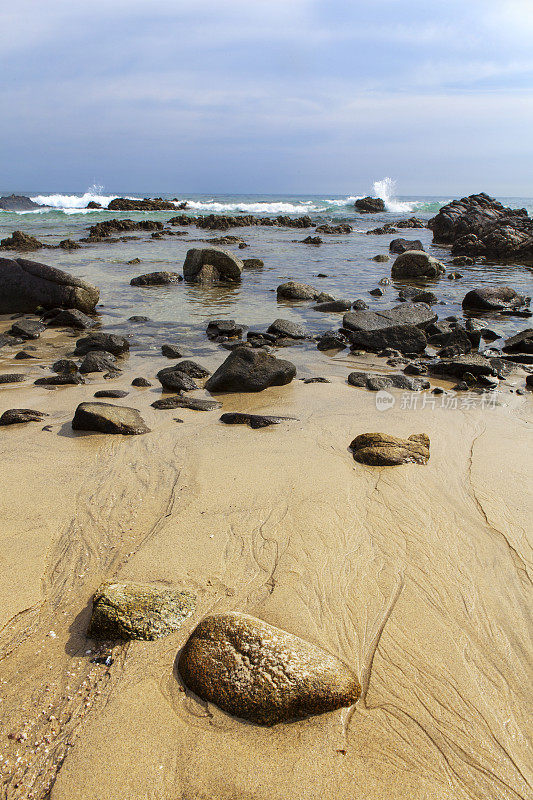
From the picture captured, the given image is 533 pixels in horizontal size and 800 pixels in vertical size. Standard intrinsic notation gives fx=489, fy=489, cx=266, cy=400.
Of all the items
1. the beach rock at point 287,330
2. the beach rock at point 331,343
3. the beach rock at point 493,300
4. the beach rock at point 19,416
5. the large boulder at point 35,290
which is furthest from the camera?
the beach rock at point 493,300

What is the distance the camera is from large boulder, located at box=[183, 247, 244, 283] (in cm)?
1401

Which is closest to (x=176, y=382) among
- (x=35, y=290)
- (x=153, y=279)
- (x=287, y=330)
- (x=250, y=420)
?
(x=250, y=420)

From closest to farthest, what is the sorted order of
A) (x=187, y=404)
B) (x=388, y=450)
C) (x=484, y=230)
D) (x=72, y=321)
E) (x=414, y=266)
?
(x=388, y=450), (x=187, y=404), (x=72, y=321), (x=414, y=266), (x=484, y=230)

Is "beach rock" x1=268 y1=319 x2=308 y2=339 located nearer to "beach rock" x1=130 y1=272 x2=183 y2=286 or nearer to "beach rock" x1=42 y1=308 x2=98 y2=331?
"beach rock" x1=42 y1=308 x2=98 y2=331

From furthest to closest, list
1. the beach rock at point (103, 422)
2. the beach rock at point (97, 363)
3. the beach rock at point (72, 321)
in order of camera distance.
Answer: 1. the beach rock at point (72, 321)
2. the beach rock at point (97, 363)
3. the beach rock at point (103, 422)

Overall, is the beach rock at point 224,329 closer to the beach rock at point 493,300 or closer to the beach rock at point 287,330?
the beach rock at point 287,330

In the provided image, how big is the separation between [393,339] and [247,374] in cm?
317

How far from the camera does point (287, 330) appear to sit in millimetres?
8391

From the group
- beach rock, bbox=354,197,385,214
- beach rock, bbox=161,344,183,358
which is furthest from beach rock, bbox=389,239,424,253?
beach rock, bbox=354,197,385,214

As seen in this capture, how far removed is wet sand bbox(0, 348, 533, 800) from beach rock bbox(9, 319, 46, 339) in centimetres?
396

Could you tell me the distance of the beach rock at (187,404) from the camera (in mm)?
4977

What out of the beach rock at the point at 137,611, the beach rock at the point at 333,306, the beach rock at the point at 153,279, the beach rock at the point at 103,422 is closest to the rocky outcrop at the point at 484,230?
the beach rock at the point at 333,306

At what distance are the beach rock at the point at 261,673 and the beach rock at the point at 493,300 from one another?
10507 millimetres

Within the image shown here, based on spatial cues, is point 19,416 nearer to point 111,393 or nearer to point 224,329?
point 111,393
